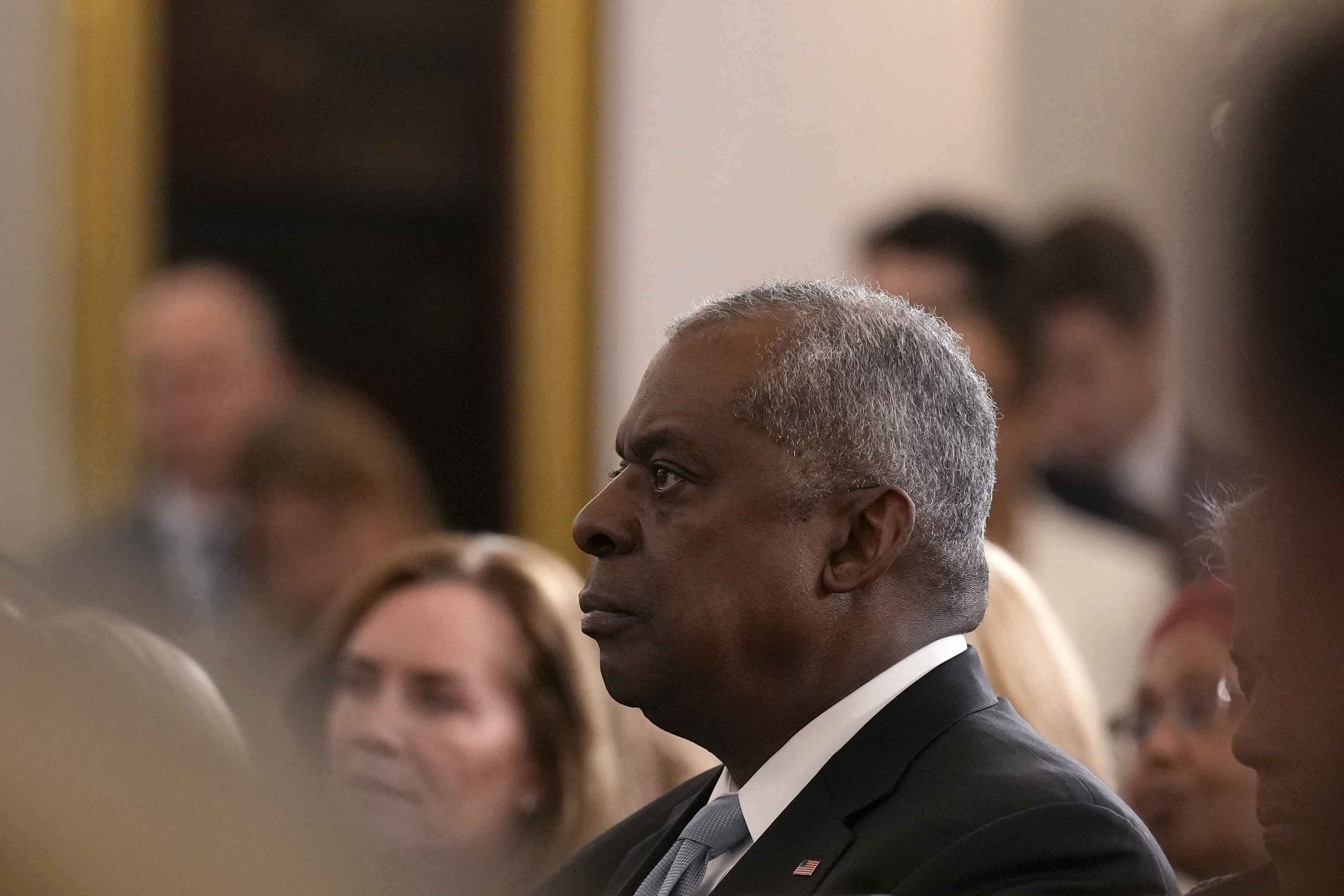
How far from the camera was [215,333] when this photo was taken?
19.9 feet

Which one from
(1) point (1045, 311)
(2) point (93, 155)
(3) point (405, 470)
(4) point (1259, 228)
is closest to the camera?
(4) point (1259, 228)

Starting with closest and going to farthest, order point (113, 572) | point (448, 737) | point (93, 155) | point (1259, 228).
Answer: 1. point (1259, 228)
2. point (448, 737)
3. point (113, 572)
4. point (93, 155)

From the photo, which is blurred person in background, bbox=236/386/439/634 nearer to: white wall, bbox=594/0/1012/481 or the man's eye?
white wall, bbox=594/0/1012/481

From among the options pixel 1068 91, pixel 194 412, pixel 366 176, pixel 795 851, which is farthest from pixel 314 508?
pixel 795 851

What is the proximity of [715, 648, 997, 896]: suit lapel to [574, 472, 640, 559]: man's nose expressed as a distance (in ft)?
0.93

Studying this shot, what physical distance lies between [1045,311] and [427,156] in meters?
2.77

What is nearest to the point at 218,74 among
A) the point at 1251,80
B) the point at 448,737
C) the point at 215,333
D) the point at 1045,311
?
the point at 215,333

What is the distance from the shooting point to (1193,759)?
2545 mm

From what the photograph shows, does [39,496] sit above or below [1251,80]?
below

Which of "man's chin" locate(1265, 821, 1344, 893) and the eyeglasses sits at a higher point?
"man's chin" locate(1265, 821, 1344, 893)

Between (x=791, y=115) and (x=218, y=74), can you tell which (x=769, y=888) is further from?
(x=218, y=74)

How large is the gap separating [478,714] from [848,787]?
161 cm

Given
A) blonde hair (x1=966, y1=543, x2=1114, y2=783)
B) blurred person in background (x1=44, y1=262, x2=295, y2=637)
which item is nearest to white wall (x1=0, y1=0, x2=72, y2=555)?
blurred person in background (x1=44, y1=262, x2=295, y2=637)

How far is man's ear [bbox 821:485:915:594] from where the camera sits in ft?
5.38
